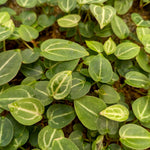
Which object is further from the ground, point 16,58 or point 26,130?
point 16,58

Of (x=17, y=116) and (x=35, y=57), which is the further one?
(x=35, y=57)

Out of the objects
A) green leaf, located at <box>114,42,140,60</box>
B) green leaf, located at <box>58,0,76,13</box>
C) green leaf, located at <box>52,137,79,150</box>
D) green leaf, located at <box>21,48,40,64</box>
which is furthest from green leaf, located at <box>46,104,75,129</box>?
green leaf, located at <box>58,0,76,13</box>

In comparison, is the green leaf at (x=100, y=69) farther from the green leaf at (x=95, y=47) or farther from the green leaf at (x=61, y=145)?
the green leaf at (x=61, y=145)

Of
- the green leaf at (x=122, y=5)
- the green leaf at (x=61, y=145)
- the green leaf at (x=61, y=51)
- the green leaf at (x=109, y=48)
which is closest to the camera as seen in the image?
the green leaf at (x=61, y=145)

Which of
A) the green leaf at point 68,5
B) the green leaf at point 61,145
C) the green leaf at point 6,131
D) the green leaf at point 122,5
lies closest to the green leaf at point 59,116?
the green leaf at point 61,145

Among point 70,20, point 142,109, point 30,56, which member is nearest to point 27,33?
point 30,56

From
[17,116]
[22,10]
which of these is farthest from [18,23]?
[17,116]

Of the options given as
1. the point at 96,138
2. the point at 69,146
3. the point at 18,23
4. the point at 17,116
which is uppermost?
the point at 18,23

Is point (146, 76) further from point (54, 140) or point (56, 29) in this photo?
point (56, 29)
